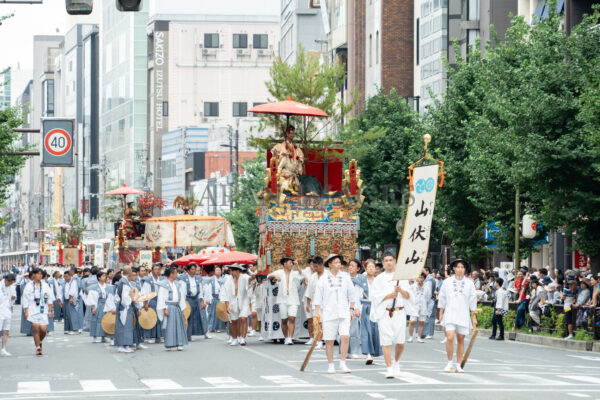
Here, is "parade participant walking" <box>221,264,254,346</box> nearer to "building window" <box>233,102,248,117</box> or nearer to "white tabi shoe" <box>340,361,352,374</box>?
"white tabi shoe" <box>340,361,352,374</box>

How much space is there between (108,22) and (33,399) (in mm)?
123660

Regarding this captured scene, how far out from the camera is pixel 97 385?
16.3 meters

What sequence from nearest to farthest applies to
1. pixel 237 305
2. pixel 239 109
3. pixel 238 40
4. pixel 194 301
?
pixel 237 305
pixel 194 301
pixel 239 109
pixel 238 40

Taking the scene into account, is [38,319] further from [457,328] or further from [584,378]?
[584,378]

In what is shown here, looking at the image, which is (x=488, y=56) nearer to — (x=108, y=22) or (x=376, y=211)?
(x=376, y=211)

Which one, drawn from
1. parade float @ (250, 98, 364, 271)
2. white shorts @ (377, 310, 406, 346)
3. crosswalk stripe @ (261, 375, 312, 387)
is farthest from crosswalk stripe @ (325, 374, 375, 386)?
parade float @ (250, 98, 364, 271)

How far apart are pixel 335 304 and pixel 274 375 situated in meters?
1.41

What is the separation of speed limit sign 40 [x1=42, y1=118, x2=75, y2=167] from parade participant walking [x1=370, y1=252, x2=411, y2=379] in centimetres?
977

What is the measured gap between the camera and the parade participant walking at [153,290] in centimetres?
2467

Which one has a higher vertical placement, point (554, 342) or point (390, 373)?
point (390, 373)

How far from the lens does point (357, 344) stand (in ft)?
69.7

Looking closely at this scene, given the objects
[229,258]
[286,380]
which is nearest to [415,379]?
[286,380]

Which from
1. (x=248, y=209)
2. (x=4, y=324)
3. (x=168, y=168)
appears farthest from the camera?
(x=168, y=168)

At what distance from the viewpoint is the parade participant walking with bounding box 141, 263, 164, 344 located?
24.7 metres
